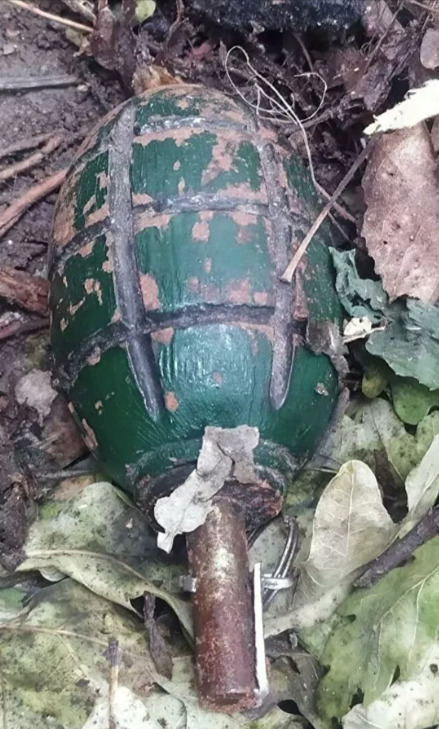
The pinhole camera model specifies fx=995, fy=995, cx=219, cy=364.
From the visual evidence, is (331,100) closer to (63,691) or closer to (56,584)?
(56,584)

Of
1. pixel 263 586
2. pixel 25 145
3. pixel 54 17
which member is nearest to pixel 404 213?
pixel 263 586

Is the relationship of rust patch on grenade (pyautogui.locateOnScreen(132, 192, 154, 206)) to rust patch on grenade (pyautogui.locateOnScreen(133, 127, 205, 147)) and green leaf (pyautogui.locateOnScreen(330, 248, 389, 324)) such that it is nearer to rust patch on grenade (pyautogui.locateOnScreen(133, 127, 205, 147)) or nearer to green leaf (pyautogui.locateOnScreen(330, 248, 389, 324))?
rust patch on grenade (pyautogui.locateOnScreen(133, 127, 205, 147))

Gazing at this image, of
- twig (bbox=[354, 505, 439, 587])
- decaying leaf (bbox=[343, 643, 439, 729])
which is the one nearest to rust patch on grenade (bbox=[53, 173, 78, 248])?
twig (bbox=[354, 505, 439, 587])

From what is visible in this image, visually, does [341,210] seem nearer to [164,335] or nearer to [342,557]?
[164,335]

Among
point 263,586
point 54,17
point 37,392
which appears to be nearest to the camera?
A: point 263,586

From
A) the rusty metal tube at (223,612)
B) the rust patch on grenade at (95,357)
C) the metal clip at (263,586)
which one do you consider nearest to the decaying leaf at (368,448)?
the metal clip at (263,586)

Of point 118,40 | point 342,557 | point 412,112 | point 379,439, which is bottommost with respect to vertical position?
point 342,557

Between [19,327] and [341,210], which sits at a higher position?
[341,210]

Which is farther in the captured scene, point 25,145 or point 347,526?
point 25,145
